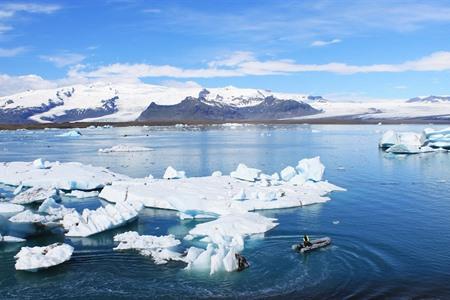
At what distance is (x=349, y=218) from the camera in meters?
15.8

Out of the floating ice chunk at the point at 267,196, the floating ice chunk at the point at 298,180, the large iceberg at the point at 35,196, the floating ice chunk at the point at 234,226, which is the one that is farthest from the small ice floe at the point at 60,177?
the floating ice chunk at the point at 234,226

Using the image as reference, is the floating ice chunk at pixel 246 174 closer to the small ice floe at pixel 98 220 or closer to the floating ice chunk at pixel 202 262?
the small ice floe at pixel 98 220

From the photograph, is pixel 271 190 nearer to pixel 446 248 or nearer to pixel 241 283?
pixel 446 248

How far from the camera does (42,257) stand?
37.9 ft

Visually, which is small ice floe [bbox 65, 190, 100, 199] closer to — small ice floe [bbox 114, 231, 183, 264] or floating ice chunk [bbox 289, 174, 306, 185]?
small ice floe [bbox 114, 231, 183, 264]

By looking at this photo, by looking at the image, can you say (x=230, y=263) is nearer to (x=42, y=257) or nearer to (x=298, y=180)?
(x=42, y=257)

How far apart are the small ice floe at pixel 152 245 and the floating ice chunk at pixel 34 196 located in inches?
226

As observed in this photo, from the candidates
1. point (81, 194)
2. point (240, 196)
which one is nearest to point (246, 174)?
point (240, 196)

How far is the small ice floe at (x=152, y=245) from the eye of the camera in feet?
38.8

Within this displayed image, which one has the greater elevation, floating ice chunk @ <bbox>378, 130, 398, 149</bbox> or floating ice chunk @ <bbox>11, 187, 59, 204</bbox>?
floating ice chunk @ <bbox>378, 130, 398, 149</bbox>

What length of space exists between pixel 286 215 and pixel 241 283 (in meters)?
6.08

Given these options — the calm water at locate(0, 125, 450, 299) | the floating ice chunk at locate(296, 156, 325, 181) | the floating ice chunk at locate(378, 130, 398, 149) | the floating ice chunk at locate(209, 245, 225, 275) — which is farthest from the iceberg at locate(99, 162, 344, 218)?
the floating ice chunk at locate(378, 130, 398, 149)

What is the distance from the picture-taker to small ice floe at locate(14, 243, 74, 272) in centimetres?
1133

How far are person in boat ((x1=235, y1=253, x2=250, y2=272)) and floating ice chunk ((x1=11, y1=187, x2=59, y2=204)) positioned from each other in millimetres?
9536
